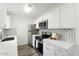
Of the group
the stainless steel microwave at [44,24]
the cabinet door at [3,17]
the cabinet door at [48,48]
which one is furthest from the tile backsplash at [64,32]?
the cabinet door at [3,17]

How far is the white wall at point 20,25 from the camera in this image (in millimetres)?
1455

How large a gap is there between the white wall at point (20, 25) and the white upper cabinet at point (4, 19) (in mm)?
94

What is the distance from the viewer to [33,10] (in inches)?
58.1

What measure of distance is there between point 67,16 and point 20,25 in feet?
3.33

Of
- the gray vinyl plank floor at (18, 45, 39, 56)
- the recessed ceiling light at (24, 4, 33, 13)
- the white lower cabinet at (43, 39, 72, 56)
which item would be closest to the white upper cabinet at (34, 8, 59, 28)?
the recessed ceiling light at (24, 4, 33, 13)

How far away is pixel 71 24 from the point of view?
1534 millimetres

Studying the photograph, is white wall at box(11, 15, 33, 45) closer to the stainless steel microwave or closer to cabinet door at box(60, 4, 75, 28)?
the stainless steel microwave

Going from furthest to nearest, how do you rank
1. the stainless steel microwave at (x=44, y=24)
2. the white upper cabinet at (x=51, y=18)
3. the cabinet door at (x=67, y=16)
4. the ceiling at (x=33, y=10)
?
the stainless steel microwave at (x=44, y=24), the white upper cabinet at (x=51, y=18), the cabinet door at (x=67, y=16), the ceiling at (x=33, y=10)

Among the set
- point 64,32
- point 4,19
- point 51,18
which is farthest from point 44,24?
point 4,19

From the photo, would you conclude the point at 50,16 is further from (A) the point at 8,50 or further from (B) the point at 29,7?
(A) the point at 8,50

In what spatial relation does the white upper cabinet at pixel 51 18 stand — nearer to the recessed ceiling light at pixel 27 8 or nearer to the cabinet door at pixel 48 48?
the recessed ceiling light at pixel 27 8

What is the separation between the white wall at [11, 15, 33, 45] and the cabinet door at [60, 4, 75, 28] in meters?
0.72

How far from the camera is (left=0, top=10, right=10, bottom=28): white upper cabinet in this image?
1411 millimetres

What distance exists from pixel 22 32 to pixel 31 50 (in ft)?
1.46
